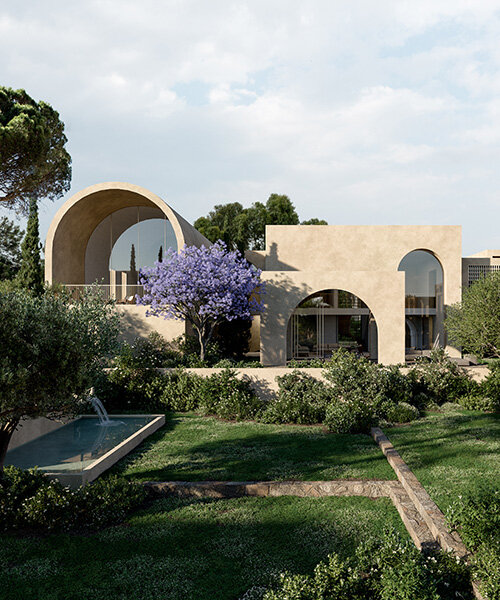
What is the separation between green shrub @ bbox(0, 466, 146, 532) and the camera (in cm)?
661

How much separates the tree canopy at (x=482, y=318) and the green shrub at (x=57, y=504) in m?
11.4

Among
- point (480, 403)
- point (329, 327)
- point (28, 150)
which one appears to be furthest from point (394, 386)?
point (28, 150)

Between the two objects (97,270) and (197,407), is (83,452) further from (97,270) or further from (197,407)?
(97,270)

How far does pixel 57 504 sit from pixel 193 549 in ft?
7.17

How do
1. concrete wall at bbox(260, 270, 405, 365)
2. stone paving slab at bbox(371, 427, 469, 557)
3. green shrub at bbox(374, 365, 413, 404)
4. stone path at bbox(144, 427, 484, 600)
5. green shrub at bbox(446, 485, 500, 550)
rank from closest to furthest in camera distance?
green shrub at bbox(446, 485, 500, 550)
stone paving slab at bbox(371, 427, 469, 557)
stone path at bbox(144, 427, 484, 600)
green shrub at bbox(374, 365, 413, 404)
concrete wall at bbox(260, 270, 405, 365)

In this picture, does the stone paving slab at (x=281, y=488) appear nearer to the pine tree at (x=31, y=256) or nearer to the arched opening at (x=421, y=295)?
the arched opening at (x=421, y=295)

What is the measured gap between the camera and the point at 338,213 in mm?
26312

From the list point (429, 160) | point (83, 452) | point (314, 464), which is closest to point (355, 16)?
point (429, 160)

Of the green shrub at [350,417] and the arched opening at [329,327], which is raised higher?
the arched opening at [329,327]

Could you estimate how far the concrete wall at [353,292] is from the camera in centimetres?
1689

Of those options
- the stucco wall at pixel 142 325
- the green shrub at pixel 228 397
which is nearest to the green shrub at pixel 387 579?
the green shrub at pixel 228 397

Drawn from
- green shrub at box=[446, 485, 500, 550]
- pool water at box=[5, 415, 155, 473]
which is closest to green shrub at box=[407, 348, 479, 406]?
pool water at box=[5, 415, 155, 473]

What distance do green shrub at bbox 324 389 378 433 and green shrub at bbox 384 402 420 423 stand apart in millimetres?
421

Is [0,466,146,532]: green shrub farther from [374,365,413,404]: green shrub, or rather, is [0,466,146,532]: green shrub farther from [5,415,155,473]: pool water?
[374,365,413,404]: green shrub
